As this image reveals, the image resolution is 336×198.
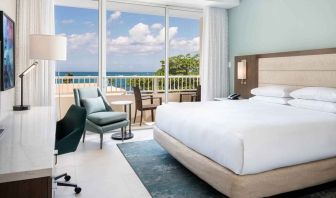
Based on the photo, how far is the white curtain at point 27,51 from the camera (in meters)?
4.07

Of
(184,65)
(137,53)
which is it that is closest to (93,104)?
(137,53)

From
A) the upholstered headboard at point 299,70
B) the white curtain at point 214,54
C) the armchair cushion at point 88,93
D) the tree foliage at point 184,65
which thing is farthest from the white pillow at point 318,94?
the tree foliage at point 184,65

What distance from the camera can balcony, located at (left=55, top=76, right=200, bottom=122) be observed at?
5929 millimetres

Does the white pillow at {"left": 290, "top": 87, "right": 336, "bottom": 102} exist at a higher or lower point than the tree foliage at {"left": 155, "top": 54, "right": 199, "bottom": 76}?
lower

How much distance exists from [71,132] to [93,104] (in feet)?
6.06

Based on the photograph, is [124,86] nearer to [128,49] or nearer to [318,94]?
[128,49]

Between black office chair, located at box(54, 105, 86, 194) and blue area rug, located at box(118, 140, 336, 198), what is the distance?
79cm

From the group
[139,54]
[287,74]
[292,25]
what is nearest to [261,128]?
[287,74]

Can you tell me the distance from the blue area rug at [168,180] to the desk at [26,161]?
4.08 feet

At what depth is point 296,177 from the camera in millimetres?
2305

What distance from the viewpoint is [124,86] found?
7.00 meters

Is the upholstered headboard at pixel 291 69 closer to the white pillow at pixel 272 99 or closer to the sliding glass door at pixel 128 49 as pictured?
the white pillow at pixel 272 99

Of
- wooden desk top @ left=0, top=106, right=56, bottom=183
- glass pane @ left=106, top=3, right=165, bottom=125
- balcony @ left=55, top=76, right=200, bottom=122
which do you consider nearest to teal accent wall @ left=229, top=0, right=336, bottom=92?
balcony @ left=55, top=76, right=200, bottom=122

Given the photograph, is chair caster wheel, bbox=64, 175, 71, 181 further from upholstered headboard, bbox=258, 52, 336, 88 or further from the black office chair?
upholstered headboard, bbox=258, 52, 336, 88
